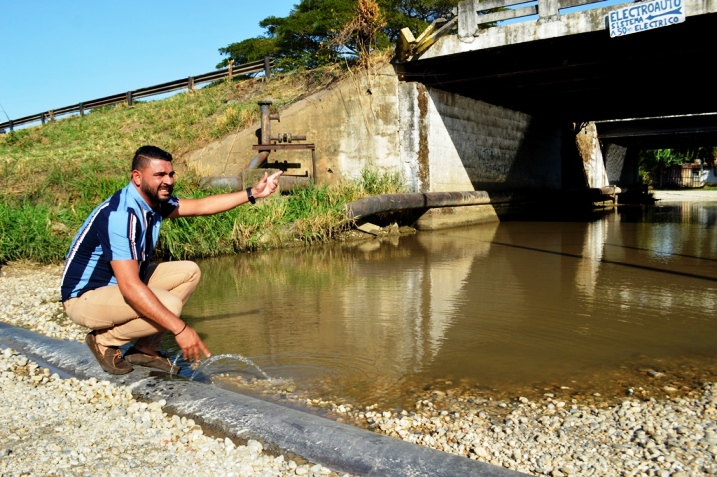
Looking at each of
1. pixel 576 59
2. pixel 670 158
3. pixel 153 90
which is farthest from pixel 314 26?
pixel 670 158

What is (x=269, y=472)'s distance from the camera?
2.72 metres

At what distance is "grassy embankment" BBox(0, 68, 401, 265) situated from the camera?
10.2 m

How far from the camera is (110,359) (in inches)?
155

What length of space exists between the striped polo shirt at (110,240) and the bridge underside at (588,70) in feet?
35.8

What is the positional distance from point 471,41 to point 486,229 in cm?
460

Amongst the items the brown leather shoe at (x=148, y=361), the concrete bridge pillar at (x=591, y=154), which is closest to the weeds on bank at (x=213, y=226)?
the brown leather shoe at (x=148, y=361)

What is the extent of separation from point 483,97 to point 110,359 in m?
15.3

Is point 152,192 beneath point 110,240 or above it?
above

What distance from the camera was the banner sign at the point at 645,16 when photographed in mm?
10969

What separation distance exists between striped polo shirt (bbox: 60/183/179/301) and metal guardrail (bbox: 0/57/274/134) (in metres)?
18.1

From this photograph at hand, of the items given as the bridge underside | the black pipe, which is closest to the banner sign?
the bridge underside

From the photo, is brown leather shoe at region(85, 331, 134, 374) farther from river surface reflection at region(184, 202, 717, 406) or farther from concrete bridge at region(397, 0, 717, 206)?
concrete bridge at region(397, 0, 717, 206)

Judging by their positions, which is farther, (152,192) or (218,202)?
(218,202)

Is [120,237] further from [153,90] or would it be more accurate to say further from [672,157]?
[672,157]
